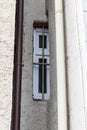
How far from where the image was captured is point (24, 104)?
131 inches

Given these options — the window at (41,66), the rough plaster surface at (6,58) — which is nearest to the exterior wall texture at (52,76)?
the rough plaster surface at (6,58)

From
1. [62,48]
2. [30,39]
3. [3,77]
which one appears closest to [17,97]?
[3,77]

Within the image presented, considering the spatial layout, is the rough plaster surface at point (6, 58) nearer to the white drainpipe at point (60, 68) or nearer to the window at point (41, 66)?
the white drainpipe at point (60, 68)

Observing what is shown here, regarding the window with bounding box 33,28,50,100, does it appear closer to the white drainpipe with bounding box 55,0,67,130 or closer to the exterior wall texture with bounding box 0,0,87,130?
the exterior wall texture with bounding box 0,0,87,130

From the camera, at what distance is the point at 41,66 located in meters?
3.65

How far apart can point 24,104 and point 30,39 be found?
85cm

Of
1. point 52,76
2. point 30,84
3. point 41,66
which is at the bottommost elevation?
point 30,84

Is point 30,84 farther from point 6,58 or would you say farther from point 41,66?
point 6,58

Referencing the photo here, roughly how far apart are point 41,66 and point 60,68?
1035mm

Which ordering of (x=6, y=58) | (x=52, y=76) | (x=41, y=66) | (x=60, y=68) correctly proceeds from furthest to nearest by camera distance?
(x=41, y=66)
(x=52, y=76)
(x=60, y=68)
(x=6, y=58)

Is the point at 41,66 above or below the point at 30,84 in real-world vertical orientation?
above

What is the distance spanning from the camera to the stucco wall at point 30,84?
3264 mm

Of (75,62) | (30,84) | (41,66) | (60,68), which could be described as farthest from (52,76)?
(41,66)

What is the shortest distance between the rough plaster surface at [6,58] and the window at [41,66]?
110 centimetres
